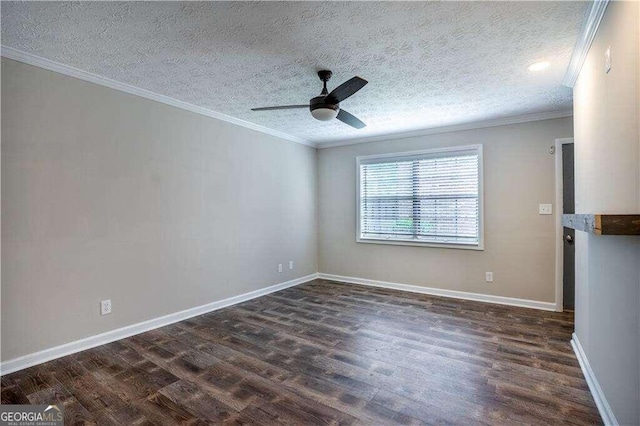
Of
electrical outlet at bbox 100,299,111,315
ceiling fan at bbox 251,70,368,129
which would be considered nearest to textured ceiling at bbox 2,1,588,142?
ceiling fan at bbox 251,70,368,129

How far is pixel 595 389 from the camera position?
2.00m

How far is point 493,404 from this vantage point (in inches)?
77.7

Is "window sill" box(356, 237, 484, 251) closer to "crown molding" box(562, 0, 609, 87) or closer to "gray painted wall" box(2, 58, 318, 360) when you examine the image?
"gray painted wall" box(2, 58, 318, 360)

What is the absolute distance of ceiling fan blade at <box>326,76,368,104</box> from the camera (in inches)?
90.8

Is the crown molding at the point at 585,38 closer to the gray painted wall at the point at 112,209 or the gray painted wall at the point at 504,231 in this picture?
the gray painted wall at the point at 504,231

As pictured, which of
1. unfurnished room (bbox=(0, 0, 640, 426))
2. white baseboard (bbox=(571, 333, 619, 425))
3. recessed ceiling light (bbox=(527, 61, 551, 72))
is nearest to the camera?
white baseboard (bbox=(571, 333, 619, 425))

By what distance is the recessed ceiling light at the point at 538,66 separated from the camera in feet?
8.37

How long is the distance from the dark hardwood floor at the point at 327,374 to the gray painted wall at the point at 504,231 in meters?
0.61

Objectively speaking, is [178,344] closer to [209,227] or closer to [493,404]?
[209,227]

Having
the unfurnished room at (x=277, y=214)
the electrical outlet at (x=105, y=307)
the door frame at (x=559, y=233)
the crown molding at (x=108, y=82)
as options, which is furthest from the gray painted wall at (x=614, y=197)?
the electrical outlet at (x=105, y=307)

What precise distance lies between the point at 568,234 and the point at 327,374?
3.37 metres

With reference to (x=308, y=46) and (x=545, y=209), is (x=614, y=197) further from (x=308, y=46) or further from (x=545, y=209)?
(x=545, y=209)

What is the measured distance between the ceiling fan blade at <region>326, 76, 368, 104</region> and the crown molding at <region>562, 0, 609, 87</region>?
4.52ft

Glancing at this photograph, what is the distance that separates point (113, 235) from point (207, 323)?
132cm
